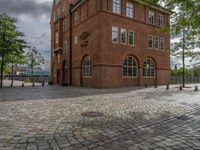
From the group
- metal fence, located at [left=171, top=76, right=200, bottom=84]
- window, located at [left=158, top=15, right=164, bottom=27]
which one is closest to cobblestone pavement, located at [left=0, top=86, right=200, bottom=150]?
window, located at [left=158, top=15, right=164, bottom=27]

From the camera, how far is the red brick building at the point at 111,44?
23.3 m

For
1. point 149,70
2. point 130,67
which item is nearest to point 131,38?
point 130,67

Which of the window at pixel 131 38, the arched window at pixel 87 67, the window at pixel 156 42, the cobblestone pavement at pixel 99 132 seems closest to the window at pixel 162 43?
the window at pixel 156 42

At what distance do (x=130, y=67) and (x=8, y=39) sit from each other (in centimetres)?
1615

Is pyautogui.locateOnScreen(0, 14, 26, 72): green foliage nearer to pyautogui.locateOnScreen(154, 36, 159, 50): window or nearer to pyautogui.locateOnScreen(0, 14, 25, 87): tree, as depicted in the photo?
pyautogui.locateOnScreen(0, 14, 25, 87): tree

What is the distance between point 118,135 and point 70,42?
2685 centimetres

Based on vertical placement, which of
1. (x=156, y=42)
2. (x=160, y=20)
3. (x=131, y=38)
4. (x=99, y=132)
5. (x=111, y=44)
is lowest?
(x=99, y=132)

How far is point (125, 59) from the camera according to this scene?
84.2 ft

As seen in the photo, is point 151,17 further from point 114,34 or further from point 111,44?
point 111,44

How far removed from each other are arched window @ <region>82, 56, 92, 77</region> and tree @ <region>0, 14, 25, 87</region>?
331 inches

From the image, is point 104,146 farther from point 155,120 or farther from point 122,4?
point 122,4

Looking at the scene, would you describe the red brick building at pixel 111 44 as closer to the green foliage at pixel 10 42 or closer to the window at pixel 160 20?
the window at pixel 160 20

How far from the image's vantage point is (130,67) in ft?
86.5

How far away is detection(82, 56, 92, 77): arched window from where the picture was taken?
25.4m
